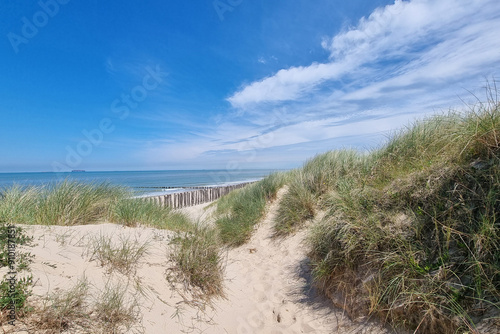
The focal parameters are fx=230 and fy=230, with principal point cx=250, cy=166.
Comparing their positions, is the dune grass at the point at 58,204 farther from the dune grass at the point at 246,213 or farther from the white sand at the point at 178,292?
the dune grass at the point at 246,213

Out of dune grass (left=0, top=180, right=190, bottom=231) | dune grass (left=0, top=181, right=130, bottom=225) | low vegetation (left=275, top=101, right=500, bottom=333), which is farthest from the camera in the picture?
dune grass (left=0, top=180, right=190, bottom=231)

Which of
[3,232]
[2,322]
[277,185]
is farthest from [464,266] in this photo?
[277,185]

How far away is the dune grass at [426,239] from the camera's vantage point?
2.11m

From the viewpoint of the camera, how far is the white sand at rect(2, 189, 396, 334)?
8.52 feet

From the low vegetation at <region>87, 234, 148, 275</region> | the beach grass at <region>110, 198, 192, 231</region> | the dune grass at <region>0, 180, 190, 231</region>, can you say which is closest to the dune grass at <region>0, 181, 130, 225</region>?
the dune grass at <region>0, 180, 190, 231</region>

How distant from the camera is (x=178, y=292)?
10.4ft

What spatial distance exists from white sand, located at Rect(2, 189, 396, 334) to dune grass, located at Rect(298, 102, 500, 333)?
39cm

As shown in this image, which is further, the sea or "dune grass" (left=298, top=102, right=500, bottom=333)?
the sea

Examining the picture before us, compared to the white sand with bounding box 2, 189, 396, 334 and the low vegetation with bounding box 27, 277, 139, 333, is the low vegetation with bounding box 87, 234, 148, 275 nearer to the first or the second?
the white sand with bounding box 2, 189, 396, 334

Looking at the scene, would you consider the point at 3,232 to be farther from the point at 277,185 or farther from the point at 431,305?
the point at 277,185

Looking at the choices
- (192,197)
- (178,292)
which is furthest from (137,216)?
(192,197)

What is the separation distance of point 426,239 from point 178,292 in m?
3.19

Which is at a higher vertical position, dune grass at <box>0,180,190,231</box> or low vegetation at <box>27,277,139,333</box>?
dune grass at <box>0,180,190,231</box>

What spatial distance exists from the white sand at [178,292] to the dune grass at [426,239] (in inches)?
15.4
